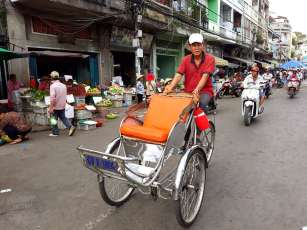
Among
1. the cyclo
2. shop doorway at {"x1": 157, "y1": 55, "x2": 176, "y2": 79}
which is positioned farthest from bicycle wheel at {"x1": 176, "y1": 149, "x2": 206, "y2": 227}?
shop doorway at {"x1": 157, "y1": 55, "x2": 176, "y2": 79}

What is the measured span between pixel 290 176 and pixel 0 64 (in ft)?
32.0

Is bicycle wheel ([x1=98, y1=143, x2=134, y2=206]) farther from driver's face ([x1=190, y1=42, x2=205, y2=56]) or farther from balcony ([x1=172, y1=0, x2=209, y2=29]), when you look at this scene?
balcony ([x1=172, y1=0, x2=209, y2=29])

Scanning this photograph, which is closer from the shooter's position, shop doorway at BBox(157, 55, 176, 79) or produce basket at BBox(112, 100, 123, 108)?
produce basket at BBox(112, 100, 123, 108)

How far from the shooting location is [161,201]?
3.96 metres

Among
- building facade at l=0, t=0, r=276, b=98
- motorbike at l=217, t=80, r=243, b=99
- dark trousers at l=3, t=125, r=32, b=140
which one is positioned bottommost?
dark trousers at l=3, t=125, r=32, b=140

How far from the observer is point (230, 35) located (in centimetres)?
3069

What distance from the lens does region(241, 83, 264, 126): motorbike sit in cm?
880

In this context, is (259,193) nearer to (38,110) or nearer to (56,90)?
(56,90)

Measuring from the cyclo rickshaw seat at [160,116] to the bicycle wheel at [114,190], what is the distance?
357 millimetres

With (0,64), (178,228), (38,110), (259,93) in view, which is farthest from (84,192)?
(0,64)

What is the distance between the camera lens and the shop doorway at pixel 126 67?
18031 mm

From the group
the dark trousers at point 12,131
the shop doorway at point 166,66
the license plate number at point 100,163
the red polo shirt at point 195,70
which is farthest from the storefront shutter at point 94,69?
the license plate number at point 100,163

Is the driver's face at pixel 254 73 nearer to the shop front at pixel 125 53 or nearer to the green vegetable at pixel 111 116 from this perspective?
the green vegetable at pixel 111 116

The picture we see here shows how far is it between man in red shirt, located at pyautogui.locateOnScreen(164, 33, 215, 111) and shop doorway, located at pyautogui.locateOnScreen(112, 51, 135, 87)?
13459mm
